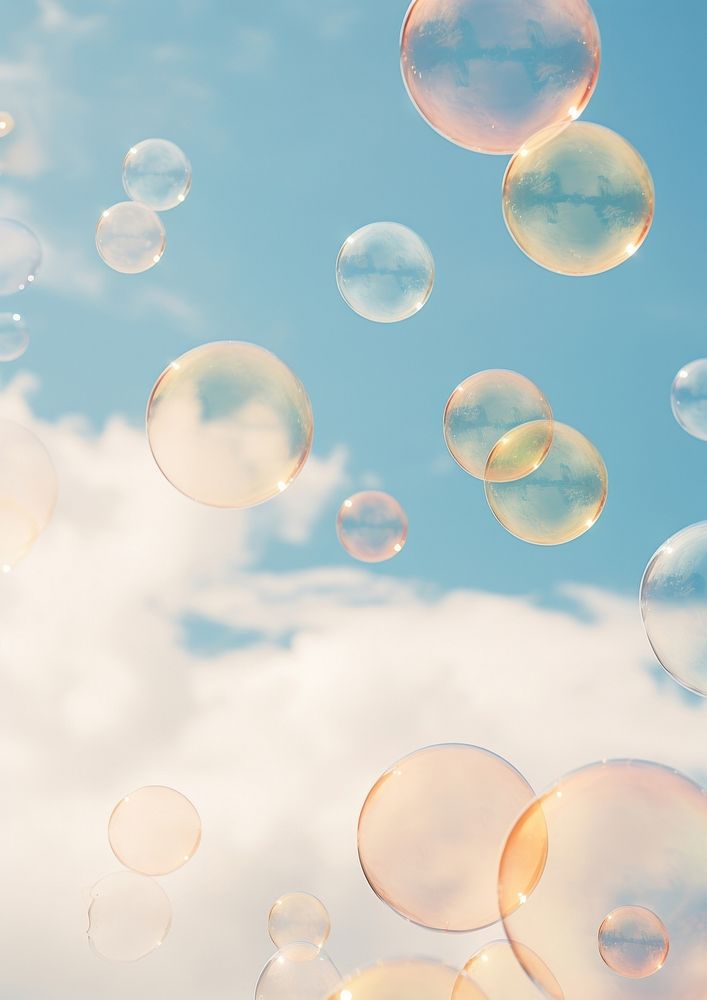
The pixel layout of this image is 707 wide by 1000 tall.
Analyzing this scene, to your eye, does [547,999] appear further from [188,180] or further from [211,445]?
[188,180]

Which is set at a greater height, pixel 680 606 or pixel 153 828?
pixel 680 606

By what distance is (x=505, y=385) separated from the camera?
1295 centimetres

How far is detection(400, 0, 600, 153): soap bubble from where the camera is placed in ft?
28.6

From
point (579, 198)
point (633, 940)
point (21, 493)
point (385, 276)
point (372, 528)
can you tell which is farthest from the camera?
point (372, 528)

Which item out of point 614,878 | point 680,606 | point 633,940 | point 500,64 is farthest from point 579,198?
point 633,940

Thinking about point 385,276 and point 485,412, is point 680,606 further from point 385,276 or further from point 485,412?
point 385,276

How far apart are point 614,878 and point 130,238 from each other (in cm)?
1230

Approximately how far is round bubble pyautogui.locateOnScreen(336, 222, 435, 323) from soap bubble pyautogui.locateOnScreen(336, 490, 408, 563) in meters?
3.27

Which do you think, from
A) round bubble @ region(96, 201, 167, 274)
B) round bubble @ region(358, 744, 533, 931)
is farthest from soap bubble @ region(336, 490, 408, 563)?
round bubble @ region(358, 744, 533, 931)

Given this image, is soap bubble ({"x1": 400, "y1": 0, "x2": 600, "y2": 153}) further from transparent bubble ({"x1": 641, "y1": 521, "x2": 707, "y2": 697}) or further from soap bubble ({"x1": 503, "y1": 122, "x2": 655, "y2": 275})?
transparent bubble ({"x1": 641, "y1": 521, "x2": 707, "y2": 697})

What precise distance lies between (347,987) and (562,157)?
293 inches

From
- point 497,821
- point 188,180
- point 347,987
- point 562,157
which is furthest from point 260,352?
point 188,180

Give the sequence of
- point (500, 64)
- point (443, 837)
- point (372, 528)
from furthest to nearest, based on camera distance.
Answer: point (372, 528) < point (500, 64) < point (443, 837)

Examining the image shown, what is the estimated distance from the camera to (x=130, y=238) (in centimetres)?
1578
